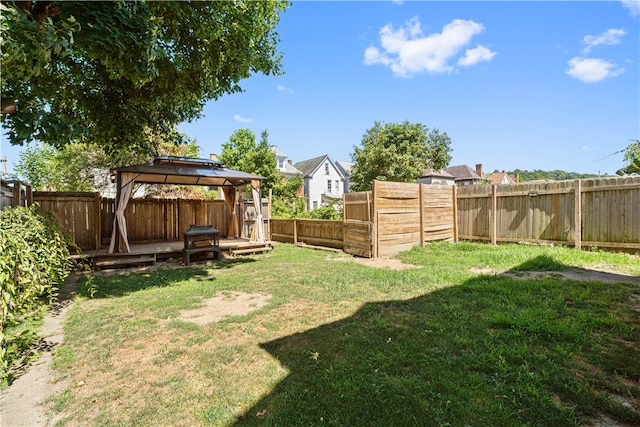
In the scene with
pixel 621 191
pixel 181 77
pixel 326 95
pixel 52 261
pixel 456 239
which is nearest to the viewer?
pixel 52 261

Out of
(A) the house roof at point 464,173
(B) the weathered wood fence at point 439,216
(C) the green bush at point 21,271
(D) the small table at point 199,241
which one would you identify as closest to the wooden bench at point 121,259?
(B) the weathered wood fence at point 439,216

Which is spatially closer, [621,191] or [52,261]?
[52,261]

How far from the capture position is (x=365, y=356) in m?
2.82

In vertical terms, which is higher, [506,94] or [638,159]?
[506,94]

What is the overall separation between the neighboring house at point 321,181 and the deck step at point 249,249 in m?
20.8

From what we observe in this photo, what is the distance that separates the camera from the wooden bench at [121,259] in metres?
7.65

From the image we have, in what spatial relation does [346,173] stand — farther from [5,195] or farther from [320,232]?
[5,195]

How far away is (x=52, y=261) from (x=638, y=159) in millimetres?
13878

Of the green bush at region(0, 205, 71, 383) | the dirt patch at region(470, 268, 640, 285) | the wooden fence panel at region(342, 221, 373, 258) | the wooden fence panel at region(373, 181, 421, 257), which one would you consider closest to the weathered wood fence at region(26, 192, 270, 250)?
the wooden fence panel at region(342, 221, 373, 258)

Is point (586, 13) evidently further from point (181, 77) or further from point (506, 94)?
point (181, 77)

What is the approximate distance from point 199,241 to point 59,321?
517cm

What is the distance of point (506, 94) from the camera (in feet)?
34.3

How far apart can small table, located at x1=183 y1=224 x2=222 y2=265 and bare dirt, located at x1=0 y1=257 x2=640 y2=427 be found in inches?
99.5

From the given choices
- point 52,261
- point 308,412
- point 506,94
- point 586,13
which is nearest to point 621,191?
point 586,13
